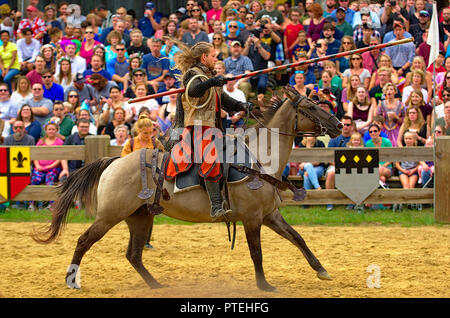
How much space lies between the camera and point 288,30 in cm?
1550

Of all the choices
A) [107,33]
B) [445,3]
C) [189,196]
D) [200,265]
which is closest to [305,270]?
[200,265]

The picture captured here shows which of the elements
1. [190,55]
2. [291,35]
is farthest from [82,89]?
[190,55]

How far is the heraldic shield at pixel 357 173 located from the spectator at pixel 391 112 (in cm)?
162

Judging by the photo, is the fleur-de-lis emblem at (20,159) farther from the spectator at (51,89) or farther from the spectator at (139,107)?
the spectator at (51,89)

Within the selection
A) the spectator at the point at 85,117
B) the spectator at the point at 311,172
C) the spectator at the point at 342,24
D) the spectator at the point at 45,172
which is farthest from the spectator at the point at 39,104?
the spectator at the point at 342,24

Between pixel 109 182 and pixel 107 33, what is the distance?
10.3 m

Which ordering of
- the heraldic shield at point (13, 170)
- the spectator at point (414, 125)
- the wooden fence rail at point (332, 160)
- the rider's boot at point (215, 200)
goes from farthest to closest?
1. the spectator at point (414, 125)
2. the heraldic shield at point (13, 170)
3. the wooden fence rail at point (332, 160)
4. the rider's boot at point (215, 200)

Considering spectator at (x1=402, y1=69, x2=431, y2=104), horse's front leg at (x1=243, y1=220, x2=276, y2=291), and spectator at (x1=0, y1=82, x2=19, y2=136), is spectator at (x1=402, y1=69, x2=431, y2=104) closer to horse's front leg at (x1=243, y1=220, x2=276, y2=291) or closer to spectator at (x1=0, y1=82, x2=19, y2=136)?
horse's front leg at (x1=243, y1=220, x2=276, y2=291)

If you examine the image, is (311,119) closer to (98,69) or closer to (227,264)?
(227,264)

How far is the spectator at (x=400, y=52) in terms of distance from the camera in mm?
13992

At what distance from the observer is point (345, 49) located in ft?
45.7

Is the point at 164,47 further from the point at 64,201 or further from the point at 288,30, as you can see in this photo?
the point at 64,201

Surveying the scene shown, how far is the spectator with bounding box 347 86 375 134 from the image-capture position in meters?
12.6

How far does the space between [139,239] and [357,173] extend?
14.9 ft
